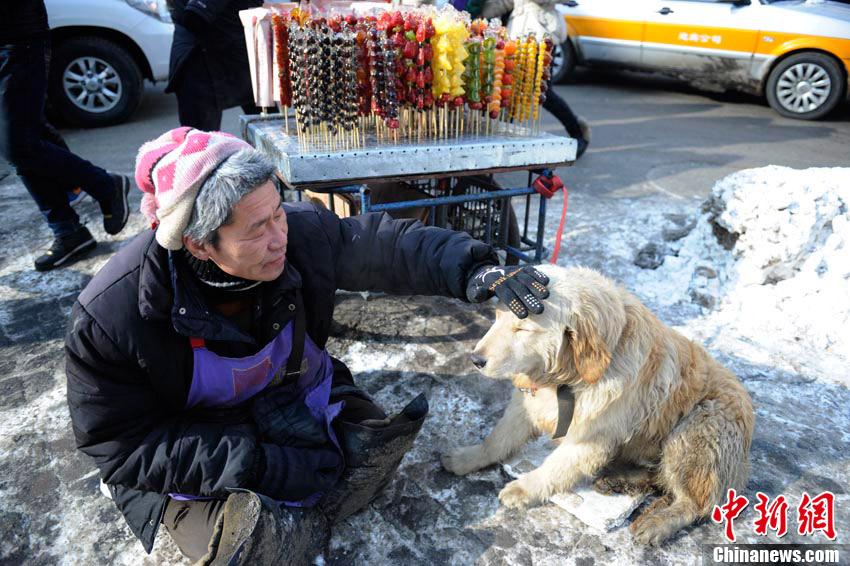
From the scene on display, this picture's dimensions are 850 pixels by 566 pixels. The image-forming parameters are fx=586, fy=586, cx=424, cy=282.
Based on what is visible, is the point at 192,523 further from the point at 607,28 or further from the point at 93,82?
the point at 607,28

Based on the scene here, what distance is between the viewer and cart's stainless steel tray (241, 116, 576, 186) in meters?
3.23

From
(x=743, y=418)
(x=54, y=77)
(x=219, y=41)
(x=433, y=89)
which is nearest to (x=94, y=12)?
(x=54, y=77)

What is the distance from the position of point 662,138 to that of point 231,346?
24.1 ft

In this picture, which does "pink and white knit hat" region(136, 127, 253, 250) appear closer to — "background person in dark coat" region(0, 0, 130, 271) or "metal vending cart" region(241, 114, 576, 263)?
"metal vending cart" region(241, 114, 576, 263)

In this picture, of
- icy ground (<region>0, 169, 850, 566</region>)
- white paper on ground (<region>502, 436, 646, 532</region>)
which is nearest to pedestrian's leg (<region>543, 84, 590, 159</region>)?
icy ground (<region>0, 169, 850, 566</region>)

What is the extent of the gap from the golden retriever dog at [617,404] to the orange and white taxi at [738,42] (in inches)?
303

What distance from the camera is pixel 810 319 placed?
12.3 feet

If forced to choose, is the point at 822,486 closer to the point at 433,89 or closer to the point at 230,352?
the point at 230,352

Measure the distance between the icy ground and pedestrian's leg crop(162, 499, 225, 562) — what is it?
22 centimetres

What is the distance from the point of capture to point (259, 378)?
2.21 m

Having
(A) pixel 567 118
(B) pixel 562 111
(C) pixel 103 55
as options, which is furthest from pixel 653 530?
(C) pixel 103 55

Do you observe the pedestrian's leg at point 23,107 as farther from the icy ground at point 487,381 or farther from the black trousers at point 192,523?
Answer: the black trousers at point 192,523

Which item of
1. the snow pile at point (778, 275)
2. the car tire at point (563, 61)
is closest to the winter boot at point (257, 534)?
the snow pile at point (778, 275)

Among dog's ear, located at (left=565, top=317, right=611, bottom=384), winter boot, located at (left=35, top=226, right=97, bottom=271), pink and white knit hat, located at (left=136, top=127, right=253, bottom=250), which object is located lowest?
winter boot, located at (left=35, top=226, right=97, bottom=271)
